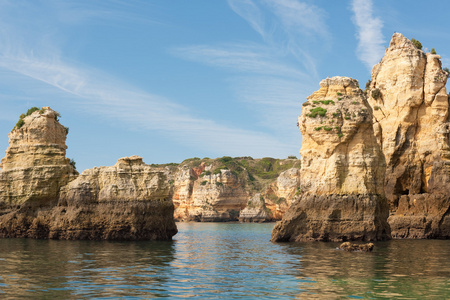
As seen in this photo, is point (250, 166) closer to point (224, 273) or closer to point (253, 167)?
point (253, 167)

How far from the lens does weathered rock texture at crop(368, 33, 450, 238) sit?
153 feet

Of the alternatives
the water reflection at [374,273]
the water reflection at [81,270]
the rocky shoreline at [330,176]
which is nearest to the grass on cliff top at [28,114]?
the rocky shoreline at [330,176]

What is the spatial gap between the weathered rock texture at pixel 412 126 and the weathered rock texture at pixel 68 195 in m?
22.2

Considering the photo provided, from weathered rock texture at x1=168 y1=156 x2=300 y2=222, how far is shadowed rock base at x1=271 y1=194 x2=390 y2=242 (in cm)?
7504

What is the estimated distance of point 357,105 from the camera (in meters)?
37.7

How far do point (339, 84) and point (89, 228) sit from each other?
22.5 meters

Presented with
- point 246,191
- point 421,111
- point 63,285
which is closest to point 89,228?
point 63,285

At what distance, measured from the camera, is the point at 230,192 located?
4879 inches

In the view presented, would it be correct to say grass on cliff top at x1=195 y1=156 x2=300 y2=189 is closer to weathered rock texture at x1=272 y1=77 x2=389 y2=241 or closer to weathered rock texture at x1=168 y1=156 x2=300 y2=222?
weathered rock texture at x1=168 y1=156 x2=300 y2=222

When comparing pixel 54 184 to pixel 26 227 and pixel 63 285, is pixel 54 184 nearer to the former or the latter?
pixel 26 227

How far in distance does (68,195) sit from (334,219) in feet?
69.5

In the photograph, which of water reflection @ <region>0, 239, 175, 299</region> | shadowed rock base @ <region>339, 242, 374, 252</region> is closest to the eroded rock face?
water reflection @ <region>0, 239, 175, 299</region>

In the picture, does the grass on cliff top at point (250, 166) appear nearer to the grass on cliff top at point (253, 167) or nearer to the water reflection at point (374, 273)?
the grass on cliff top at point (253, 167)

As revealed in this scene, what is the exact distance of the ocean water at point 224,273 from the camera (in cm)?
1658
